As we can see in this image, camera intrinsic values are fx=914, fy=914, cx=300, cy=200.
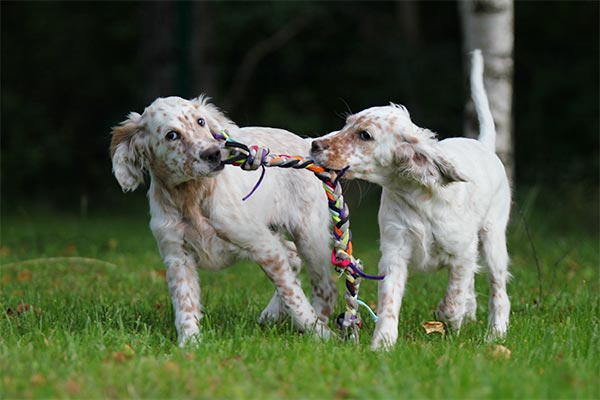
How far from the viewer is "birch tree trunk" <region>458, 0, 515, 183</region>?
8.32 metres

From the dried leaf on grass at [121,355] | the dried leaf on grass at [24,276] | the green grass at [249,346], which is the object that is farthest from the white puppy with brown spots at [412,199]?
the dried leaf on grass at [24,276]

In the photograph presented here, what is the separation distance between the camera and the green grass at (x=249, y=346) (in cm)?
333

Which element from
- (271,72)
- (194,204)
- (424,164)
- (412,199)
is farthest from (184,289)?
(271,72)

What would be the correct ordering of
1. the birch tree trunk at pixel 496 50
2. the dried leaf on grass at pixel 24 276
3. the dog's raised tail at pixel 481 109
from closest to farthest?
1. the dog's raised tail at pixel 481 109
2. the dried leaf on grass at pixel 24 276
3. the birch tree trunk at pixel 496 50

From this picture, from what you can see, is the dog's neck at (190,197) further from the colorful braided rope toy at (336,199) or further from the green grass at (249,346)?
the green grass at (249,346)

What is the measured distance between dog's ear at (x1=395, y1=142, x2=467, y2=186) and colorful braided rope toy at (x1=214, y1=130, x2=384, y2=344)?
0.31 metres

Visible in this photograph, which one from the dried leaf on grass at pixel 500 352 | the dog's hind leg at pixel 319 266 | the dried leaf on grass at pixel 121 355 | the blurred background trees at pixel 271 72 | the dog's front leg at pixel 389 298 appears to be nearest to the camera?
the dried leaf on grass at pixel 121 355

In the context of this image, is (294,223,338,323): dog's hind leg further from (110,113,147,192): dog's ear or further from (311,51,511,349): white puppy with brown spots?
(110,113,147,192): dog's ear

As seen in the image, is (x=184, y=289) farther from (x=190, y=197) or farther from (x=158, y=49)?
(x=158, y=49)

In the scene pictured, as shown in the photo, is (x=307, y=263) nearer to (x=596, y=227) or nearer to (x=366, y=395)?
(x=366, y=395)

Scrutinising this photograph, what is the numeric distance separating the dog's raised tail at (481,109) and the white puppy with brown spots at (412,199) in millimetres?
747

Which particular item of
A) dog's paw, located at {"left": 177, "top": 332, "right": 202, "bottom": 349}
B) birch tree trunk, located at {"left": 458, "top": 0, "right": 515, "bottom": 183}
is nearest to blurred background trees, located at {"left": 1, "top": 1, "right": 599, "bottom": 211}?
birch tree trunk, located at {"left": 458, "top": 0, "right": 515, "bottom": 183}

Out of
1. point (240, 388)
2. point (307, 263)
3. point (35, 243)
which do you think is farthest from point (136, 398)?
point (35, 243)

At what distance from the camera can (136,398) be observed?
127 inches
